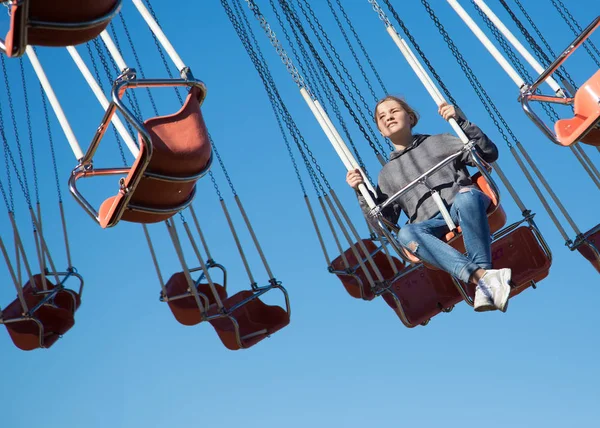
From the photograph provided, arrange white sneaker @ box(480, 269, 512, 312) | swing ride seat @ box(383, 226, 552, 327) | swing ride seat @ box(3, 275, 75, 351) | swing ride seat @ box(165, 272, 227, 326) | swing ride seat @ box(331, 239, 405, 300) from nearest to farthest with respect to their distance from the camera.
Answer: white sneaker @ box(480, 269, 512, 312) < swing ride seat @ box(383, 226, 552, 327) < swing ride seat @ box(331, 239, 405, 300) < swing ride seat @ box(165, 272, 227, 326) < swing ride seat @ box(3, 275, 75, 351)

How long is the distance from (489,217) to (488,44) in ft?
3.45

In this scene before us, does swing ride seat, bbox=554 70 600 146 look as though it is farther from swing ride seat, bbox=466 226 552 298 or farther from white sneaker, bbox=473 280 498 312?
swing ride seat, bbox=466 226 552 298

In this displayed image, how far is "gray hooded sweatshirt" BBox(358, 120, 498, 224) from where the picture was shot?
6.04 metres

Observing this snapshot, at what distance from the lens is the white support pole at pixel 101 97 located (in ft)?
17.6

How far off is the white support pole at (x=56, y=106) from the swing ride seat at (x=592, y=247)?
10.9ft

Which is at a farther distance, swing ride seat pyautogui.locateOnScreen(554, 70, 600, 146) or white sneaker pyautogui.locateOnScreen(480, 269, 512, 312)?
swing ride seat pyautogui.locateOnScreen(554, 70, 600, 146)

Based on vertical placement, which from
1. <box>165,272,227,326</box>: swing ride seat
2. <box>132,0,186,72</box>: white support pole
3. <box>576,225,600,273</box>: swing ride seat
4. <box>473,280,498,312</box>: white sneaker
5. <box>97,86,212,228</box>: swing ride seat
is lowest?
<box>473,280,498,312</box>: white sneaker

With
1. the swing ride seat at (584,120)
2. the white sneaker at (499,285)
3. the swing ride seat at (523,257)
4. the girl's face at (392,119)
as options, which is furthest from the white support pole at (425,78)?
the swing ride seat at (523,257)

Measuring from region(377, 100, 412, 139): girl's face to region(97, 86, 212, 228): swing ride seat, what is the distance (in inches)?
57.0

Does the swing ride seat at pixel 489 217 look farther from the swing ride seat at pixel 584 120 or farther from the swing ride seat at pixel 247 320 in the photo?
the swing ride seat at pixel 247 320

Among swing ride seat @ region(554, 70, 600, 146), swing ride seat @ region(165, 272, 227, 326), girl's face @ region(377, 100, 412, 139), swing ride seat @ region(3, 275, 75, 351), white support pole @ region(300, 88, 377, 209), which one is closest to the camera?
swing ride seat @ region(554, 70, 600, 146)

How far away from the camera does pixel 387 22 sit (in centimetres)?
688

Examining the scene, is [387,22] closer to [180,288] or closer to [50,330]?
[180,288]

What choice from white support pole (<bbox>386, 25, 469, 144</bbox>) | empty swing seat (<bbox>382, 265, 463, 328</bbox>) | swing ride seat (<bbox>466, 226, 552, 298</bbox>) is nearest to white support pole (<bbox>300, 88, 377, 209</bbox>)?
white support pole (<bbox>386, 25, 469, 144</bbox>)
